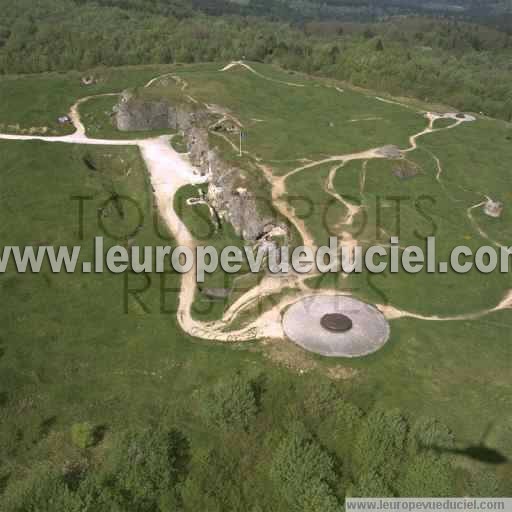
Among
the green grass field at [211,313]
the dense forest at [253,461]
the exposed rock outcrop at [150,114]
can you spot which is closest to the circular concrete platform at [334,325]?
the green grass field at [211,313]

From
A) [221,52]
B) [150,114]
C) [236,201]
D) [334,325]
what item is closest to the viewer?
[334,325]

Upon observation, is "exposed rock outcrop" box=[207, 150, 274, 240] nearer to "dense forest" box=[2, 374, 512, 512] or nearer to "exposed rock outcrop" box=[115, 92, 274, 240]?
"exposed rock outcrop" box=[115, 92, 274, 240]

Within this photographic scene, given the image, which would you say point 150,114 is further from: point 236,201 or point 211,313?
point 211,313

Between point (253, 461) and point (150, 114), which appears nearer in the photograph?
point (253, 461)

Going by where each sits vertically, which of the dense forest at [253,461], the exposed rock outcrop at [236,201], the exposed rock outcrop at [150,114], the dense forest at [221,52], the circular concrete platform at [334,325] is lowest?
the dense forest at [253,461]

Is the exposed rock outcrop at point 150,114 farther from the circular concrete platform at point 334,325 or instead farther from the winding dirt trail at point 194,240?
the circular concrete platform at point 334,325

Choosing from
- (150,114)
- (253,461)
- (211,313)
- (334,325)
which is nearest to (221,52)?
(150,114)

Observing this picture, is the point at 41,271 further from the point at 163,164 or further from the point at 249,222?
the point at 163,164
